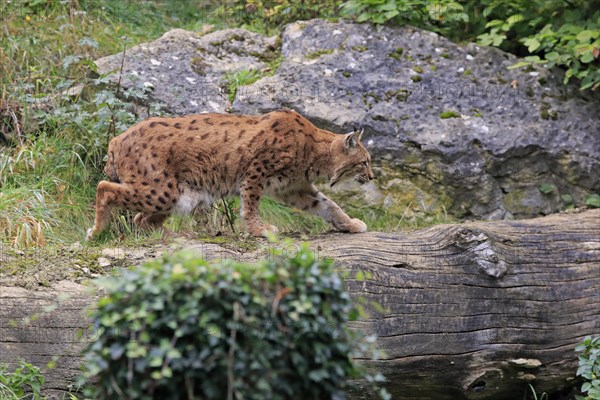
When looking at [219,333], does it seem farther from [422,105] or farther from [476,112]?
[476,112]

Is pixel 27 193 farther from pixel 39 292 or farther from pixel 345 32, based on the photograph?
pixel 345 32

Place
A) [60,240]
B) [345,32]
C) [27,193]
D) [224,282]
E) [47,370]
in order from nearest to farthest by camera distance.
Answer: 1. [224,282]
2. [47,370]
3. [60,240]
4. [27,193]
5. [345,32]

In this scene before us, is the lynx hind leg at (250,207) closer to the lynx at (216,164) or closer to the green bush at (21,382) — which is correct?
the lynx at (216,164)

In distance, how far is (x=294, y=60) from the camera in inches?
357

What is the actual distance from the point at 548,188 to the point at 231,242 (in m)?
3.97

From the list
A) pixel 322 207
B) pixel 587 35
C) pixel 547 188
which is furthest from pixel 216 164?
pixel 587 35

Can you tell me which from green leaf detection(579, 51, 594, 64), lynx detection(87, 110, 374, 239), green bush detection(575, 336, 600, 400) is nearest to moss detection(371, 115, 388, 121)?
lynx detection(87, 110, 374, 239)

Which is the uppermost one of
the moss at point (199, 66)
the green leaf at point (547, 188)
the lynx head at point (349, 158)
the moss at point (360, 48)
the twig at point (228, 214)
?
the moss at point (360, 48)

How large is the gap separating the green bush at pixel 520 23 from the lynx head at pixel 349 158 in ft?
7.68

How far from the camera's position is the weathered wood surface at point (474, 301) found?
597 cm

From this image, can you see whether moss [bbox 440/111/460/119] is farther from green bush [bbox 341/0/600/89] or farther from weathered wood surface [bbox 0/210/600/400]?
weathered wood surface [bbox 0/210/600/400]

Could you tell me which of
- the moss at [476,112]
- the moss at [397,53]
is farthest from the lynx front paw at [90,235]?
the moss at [476,112]

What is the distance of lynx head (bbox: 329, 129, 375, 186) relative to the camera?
7.27 m

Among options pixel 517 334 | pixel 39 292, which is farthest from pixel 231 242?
pixel 517 334
